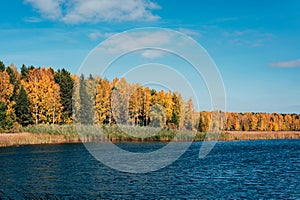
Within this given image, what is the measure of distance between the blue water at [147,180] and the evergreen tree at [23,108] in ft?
109

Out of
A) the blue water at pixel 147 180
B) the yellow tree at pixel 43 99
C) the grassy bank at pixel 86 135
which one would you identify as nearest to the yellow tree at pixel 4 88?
the yellow tree at pixel 43 99

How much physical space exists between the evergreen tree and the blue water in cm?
3321

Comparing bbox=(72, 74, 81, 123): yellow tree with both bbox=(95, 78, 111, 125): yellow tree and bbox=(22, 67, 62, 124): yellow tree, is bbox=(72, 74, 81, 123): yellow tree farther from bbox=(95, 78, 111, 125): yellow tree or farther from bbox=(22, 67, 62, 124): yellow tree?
bbox=(95, 78, 111, 125): yellow tree

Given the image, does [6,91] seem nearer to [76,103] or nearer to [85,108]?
[76,103]

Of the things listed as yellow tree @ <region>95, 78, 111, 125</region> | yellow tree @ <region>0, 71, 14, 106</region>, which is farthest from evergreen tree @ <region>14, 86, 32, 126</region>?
yellow tree @ <region>95, 78, 111, 125</region>

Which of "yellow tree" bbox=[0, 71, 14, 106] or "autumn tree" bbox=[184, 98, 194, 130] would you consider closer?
"yellow tree" bbox=[0, 71, 14, 106]

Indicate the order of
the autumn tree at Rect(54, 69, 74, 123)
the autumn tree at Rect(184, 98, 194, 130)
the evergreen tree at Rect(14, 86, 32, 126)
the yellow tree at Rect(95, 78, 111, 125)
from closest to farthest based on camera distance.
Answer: the evergreen tree at Rect(14, 86, 32, 126)
the yellow tree at Rect(95, 78, 111, 125)
the autumn tree at Rect(54, 69, 74, 123)
the autumn tree at Rect(184, 98, 194, 130)

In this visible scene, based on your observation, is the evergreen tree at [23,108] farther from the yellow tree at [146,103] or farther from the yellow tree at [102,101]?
the yellow tree at [146,103]

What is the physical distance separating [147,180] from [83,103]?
50.3 m

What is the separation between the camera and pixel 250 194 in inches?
897

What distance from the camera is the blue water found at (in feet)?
73.2

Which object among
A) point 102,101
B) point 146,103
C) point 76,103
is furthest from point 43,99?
point 146,103

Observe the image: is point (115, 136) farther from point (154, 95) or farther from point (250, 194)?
point (250, 194)

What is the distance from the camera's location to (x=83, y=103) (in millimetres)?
75250
